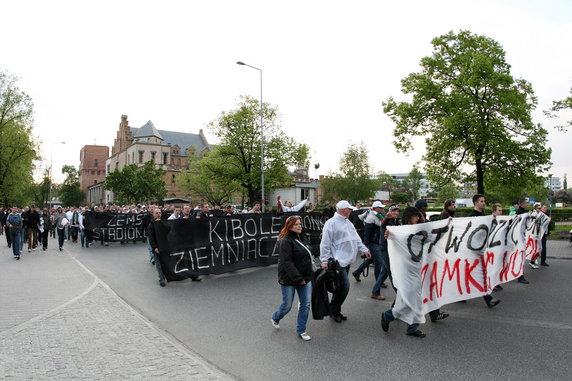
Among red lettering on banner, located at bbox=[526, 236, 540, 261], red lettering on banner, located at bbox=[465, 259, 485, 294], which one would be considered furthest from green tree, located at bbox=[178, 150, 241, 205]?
red lettering on banner, located at bbox=[465, 259, 485, 294]

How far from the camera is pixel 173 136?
4599 inches

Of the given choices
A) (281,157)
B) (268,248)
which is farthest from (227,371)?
(281,157)

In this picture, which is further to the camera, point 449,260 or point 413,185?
point 413,185

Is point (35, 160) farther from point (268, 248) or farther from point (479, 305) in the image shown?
point (479, 305)

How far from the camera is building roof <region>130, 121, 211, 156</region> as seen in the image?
109875 millimetres

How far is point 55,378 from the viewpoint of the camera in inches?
171

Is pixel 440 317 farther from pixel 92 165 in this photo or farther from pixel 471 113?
pixel 92 165

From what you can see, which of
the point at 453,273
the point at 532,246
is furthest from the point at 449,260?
the point at 532,246

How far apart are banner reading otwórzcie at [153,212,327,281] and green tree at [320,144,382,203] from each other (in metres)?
55.4

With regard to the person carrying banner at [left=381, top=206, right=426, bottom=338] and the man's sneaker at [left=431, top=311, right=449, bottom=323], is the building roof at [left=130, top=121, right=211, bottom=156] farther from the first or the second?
the man's sneaker at [left=431, top=311, right=449, bottom=323]

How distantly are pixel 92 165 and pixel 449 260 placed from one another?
15013 cm

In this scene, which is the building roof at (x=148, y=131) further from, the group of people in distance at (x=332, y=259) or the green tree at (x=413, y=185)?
the group of people in distance at (x=332, y=259)

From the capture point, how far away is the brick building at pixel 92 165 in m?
139

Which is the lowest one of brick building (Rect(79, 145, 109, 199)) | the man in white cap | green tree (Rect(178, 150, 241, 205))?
the man in white cap
